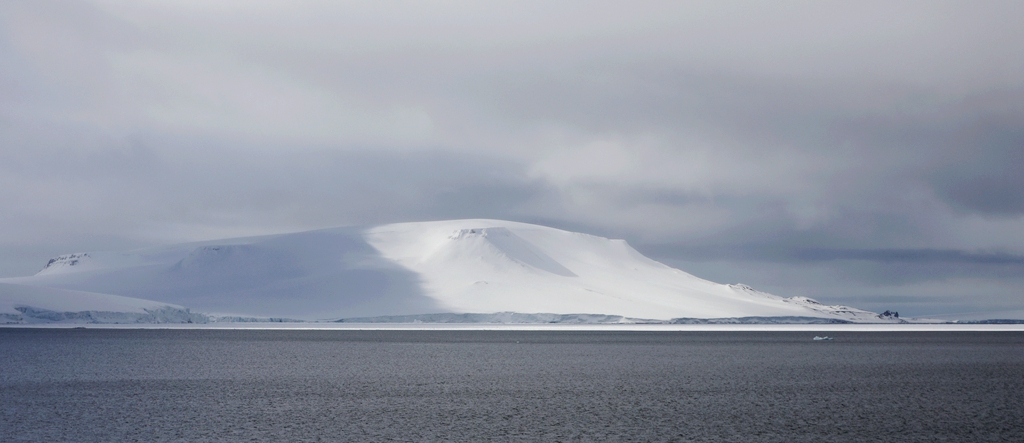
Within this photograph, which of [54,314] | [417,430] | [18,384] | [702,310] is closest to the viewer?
[417,430]

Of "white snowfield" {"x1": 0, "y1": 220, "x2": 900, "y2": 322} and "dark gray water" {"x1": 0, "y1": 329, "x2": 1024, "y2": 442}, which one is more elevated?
"white snowfield" {"x1": 0, "y1": 220, "x2": 900, "y2": 322}

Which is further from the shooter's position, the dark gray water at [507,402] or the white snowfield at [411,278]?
the white snowfield at [411,278]

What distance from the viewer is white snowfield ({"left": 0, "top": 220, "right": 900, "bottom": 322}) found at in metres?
149

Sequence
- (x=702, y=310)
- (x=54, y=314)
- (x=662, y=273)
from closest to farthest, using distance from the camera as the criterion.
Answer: (x=54, y=314) < (x=702, y=310) < (x=662, y=273)

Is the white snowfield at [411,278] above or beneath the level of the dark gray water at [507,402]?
above

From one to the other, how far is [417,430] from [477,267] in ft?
511

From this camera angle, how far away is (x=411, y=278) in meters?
164

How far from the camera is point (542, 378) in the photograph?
21719 mm

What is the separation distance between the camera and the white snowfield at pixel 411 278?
5851 inches

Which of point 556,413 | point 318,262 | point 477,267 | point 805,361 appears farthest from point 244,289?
point 556,413

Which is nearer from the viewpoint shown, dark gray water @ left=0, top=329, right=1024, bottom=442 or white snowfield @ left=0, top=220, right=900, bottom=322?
dark gray water @ left=0, top=329, right=1024, bottom=442

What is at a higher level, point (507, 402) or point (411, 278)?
point (411, 278)

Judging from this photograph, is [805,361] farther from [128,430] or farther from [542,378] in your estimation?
[128,430]

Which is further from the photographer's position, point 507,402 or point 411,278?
point 411,278
